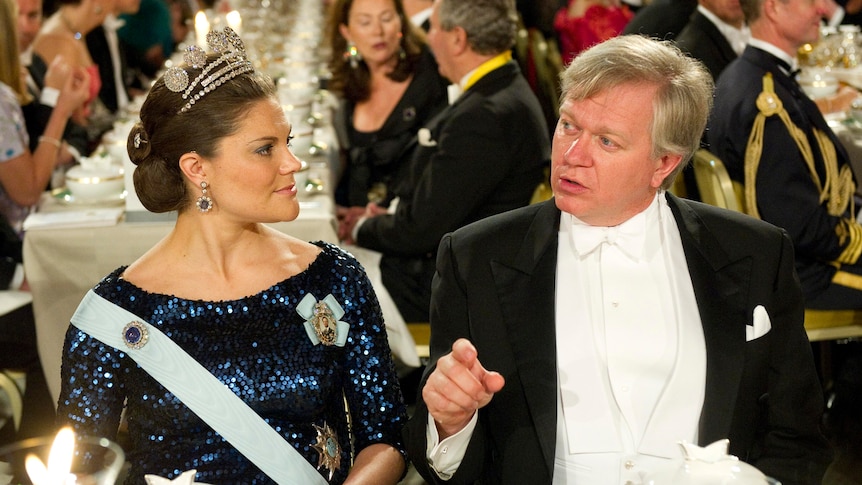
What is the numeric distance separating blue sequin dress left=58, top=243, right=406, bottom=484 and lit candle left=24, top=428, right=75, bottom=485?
2.53 feet

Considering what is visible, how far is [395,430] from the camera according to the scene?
2080 millimetres

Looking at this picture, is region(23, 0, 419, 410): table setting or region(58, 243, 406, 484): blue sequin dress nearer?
region(58, 243, 406, 484): blue sequin dress

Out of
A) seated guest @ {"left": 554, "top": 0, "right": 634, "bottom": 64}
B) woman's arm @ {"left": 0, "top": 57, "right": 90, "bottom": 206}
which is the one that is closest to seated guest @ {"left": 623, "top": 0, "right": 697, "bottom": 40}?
seated guest @ {"left": 554, "top": 0, "right": 634, "bottom": 64}

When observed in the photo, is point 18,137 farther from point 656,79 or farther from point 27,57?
point 656,79

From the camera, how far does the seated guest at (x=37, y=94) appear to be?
447cm

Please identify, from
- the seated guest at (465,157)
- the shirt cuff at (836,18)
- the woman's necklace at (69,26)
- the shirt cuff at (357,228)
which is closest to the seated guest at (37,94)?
the woman's necklace at (69,26)

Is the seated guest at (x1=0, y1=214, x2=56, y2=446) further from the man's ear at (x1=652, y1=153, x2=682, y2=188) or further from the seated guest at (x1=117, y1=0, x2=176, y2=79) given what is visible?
the seated guest at (x1=117, y1=0, x2=176, y2=79)

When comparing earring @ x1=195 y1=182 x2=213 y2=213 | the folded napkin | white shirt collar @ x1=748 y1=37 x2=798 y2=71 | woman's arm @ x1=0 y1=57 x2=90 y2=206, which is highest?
earring @ x1=195 y1=182 x2=213 y2=213

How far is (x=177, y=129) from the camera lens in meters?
2.03

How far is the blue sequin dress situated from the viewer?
1960mm

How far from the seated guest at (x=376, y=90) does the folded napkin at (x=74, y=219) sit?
1.43m

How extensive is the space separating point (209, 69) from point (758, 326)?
1.14m

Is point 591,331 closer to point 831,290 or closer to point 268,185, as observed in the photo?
point 268,185

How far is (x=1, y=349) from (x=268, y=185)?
178cm
